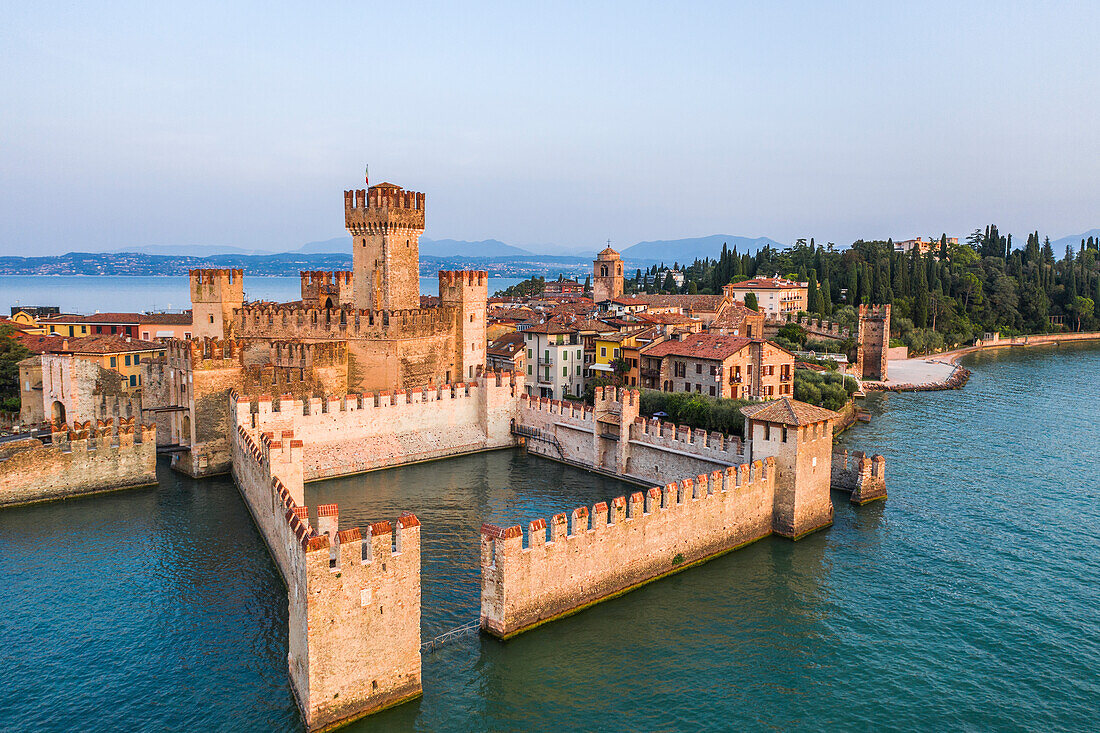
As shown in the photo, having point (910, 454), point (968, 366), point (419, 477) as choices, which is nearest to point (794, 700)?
point (419, 477)

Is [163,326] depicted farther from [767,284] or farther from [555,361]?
[767,284]

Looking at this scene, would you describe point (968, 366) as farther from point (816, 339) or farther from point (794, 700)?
point (794, 700)

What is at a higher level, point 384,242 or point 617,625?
point 384,242

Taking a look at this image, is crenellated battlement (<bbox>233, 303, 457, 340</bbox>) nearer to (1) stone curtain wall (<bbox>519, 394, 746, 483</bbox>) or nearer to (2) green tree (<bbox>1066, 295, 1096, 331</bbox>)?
(1) stone curtain wall (<bbox>519, 394, 746, 483</bbox>)

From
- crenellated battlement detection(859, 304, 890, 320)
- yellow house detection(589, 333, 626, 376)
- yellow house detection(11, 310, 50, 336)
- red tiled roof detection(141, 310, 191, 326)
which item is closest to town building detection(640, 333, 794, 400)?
yellow house detection(589, 333, 626, 376)

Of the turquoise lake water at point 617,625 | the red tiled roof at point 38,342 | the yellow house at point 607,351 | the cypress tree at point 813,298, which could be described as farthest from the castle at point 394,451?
the cypress tree at point 813,298

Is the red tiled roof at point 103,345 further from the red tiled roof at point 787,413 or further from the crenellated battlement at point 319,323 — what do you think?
the red tiled roof at point 787,413

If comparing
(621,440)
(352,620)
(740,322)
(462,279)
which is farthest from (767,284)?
(352,620)
